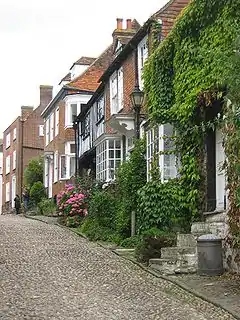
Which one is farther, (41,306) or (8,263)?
(8,263)

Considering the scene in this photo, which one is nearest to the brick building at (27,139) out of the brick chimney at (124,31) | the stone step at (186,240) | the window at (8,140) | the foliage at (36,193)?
the window at (8,140)

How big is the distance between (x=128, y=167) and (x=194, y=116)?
14.5 ft

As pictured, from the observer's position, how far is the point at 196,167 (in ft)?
50.7

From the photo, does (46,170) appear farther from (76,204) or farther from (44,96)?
(76,204)

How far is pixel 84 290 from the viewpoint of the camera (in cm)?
1069

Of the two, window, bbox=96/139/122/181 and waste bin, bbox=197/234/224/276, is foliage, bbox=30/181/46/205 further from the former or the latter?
waste bin, bbox=197/234/224/276

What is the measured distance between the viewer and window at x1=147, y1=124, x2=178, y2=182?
17.1 meters

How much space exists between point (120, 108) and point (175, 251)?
13278 mm

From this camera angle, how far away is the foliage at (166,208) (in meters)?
15.7

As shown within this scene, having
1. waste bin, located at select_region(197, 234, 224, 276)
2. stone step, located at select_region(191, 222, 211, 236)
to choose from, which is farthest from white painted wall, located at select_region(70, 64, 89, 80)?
waste bin, located at select_region(197, 234, 224, 276)

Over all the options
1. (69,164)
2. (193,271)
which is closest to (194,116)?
(193,271)

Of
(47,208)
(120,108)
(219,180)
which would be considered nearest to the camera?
(219,180)

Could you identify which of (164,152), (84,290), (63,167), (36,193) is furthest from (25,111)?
(84,290)

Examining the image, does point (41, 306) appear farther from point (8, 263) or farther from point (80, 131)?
point (80, 131)
